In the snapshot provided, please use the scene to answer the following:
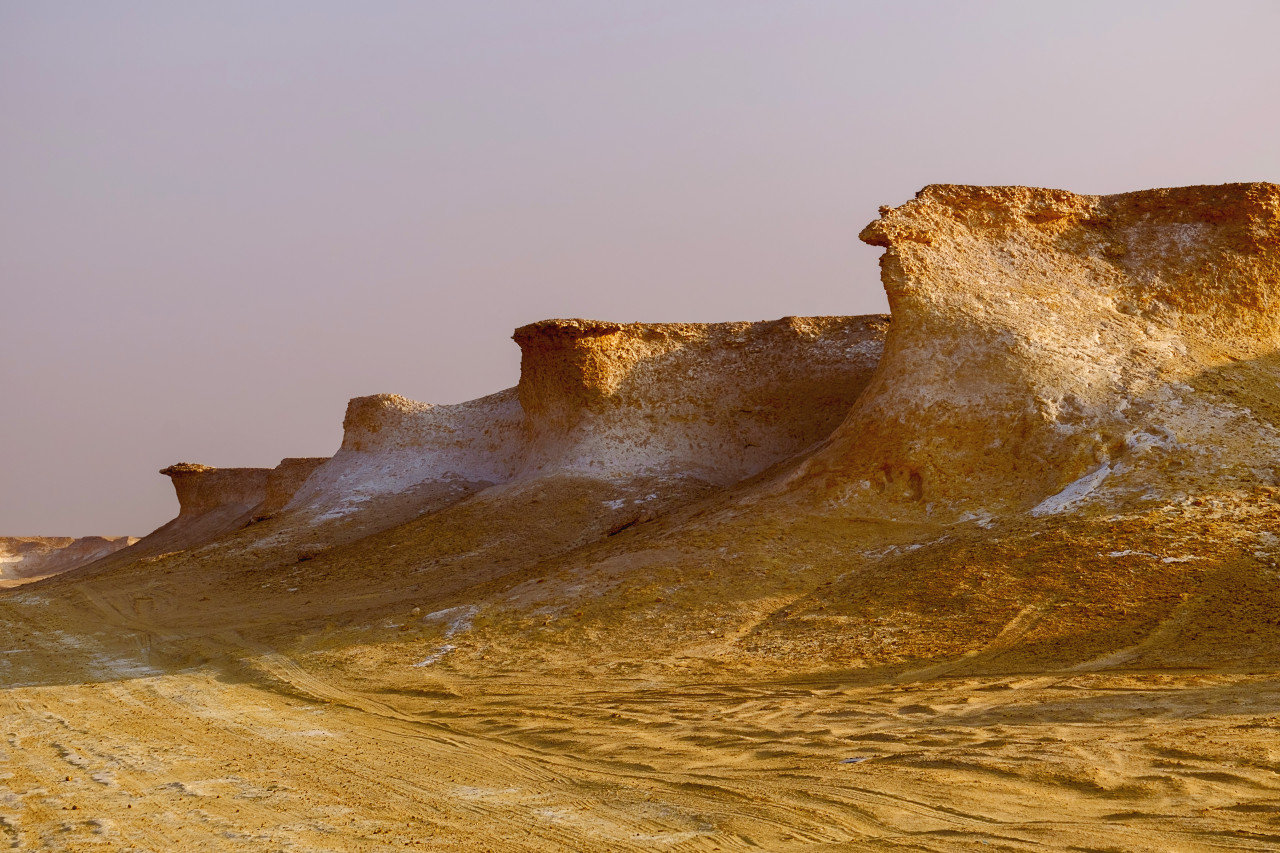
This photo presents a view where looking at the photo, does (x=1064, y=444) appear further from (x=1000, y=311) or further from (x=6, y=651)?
(x=6, y=651)

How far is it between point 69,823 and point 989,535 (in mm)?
9271

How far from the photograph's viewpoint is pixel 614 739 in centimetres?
672

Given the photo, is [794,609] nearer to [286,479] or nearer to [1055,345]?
[1055,345]

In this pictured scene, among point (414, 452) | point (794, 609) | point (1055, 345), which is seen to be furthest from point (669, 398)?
point (794, 609)

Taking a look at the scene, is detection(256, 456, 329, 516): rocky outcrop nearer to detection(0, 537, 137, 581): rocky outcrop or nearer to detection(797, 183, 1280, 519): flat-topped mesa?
detection(0, 537, 137, 581): rocky outcrop

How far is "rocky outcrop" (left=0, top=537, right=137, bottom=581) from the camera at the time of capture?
151 feet

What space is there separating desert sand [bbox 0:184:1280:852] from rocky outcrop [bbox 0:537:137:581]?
2884 cm

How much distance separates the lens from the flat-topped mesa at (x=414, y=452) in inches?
894

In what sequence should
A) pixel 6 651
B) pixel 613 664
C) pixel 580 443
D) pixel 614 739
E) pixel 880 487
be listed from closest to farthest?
pixel 614 739
pixel 613 664
pixel 6 651
pixel 880 487
pixel 580 443

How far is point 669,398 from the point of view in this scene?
20.7 meters

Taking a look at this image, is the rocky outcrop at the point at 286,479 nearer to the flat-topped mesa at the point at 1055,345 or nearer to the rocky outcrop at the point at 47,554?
the rocky outcrop at the point at 47,554

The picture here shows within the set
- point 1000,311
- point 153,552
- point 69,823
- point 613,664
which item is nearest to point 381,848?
point 69,823

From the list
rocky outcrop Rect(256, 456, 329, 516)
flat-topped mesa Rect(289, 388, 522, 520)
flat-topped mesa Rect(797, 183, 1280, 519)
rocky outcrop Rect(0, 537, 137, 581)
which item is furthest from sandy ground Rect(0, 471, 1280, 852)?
rocky outcrop Rect(0, 537, 137, 581)

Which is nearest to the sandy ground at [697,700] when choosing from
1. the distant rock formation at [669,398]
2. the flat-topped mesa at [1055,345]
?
the flat-topped mesa at [1055,345]
